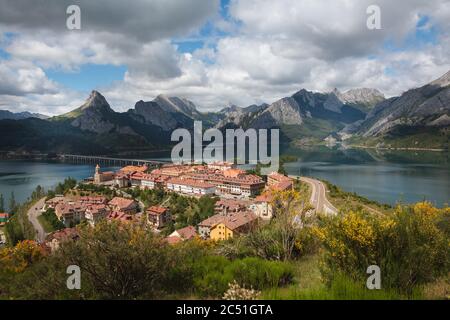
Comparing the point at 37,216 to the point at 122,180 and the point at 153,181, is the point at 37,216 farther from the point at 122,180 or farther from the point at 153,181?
the point at 122,180

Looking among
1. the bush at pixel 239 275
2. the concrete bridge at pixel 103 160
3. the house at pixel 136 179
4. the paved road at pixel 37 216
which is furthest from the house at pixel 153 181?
the bush at pixel 239 275

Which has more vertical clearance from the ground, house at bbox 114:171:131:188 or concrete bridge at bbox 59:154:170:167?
concrete bridge at bbox 59:154:170:167

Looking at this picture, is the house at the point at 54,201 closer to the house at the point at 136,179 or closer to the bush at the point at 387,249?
the house at the point at 136,179

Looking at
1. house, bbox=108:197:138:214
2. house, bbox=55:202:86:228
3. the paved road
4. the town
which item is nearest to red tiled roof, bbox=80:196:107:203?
the town

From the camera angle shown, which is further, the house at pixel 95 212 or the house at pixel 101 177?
the house at pixel 101 177

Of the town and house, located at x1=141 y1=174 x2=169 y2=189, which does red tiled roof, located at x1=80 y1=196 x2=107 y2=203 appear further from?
house, located at x1=141 y1=174 x2=169 y2=189

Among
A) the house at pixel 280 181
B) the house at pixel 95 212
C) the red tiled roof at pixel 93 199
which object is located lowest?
the house at pixel 95 212
